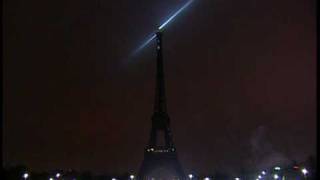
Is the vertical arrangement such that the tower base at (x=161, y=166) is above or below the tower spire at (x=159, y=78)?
below

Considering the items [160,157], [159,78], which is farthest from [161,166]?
[159,78]

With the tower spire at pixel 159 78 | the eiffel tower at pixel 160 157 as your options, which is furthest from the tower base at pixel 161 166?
the tower spire at pixel 159 78

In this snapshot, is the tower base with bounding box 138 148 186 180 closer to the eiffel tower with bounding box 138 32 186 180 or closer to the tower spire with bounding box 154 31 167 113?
the eiffel tower with bounding box 138 32 186 180

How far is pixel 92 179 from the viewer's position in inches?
4628

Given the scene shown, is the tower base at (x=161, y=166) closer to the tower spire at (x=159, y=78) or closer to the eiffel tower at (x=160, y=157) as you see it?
the eiffel tower at (x=160, y=157)

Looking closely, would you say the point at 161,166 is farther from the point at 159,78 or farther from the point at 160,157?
the point at 159,78

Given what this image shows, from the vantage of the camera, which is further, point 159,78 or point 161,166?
point 159,78

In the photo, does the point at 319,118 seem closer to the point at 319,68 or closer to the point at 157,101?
the point at 319,68

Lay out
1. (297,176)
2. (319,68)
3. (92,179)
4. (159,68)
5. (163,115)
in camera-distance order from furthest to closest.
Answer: (92,179), (159,68), (163,115), (297,176), (319,68)

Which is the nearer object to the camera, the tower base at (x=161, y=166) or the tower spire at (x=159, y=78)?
the tower base at (x=161, y=166)

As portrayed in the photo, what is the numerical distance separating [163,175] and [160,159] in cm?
240

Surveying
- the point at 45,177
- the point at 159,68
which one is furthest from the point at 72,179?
the point at 159,68

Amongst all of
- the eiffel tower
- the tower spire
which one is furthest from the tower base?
the tower spire

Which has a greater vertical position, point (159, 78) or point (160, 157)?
point (159, 78)
